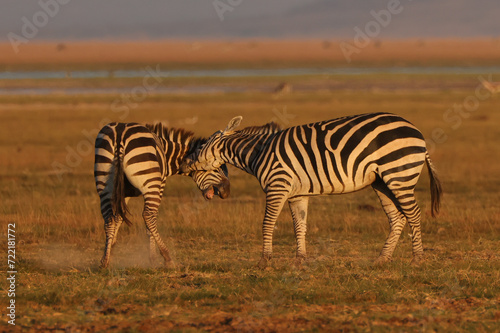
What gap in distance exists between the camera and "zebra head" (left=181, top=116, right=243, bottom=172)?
11867mm

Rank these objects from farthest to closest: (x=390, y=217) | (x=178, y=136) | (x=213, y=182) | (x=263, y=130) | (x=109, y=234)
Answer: (x=178, y=136), (x=213, y=182), (x=263, y=130), (x=390, y=217), (x=109, y=234)

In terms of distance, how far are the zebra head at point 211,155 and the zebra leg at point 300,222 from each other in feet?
4.29

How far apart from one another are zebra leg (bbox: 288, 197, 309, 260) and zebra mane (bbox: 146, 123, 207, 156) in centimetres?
181

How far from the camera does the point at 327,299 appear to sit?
8.80m

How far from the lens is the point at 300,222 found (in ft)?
37.2

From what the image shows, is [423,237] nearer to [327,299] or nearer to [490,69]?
[327,299]

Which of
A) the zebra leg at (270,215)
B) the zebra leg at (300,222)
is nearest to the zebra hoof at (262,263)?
the zebra leg at (270,215)

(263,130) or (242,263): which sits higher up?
(263,130)

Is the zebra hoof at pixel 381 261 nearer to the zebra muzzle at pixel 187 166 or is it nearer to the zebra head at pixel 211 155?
the zebra head at pixel 211 155

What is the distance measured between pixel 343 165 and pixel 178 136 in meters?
2.73

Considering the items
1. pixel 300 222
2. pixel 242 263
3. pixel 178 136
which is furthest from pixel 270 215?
pixel 178 136

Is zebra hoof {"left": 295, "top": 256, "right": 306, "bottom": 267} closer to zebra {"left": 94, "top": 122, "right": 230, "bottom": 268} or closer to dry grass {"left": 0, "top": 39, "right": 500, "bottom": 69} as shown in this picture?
zebra {"left": 94, "top": 122, "right": 230, "bottom": 268}

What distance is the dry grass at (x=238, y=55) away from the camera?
120000mm

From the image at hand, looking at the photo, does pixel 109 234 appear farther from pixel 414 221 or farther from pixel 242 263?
pixel 414 221
